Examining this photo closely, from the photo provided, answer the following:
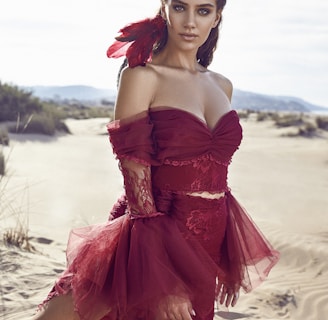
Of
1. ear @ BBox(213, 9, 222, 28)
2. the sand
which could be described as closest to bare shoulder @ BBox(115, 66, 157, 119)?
ear @ BBox(213, 9, 222, 28)

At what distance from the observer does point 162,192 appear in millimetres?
2730

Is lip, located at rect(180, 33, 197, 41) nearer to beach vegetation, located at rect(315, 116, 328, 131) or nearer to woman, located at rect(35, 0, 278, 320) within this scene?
woman, located at rect(35, 0, 278, 320)

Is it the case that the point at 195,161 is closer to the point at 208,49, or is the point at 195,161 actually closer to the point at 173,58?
the point at 173,58

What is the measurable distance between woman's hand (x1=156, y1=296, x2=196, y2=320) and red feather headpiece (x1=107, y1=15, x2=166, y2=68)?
100 cm

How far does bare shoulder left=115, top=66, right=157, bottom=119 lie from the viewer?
260 centimetres

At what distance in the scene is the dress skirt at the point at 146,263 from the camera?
97.1 inches

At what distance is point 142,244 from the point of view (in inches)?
99.4

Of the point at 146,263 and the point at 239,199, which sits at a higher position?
the point at 146,263

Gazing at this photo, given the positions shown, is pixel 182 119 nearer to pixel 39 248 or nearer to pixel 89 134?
pixel 39 248

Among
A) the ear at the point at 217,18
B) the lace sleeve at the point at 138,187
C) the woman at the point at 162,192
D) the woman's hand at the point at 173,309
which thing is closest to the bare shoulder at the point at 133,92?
the woman at the point at 162,192

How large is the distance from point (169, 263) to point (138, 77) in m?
0.77

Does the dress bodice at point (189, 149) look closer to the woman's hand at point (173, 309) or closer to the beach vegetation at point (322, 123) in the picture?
the woman's hand at point (173, 309)

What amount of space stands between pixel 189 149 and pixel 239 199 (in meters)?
7.53

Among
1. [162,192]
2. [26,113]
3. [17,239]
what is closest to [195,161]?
[162,192]
